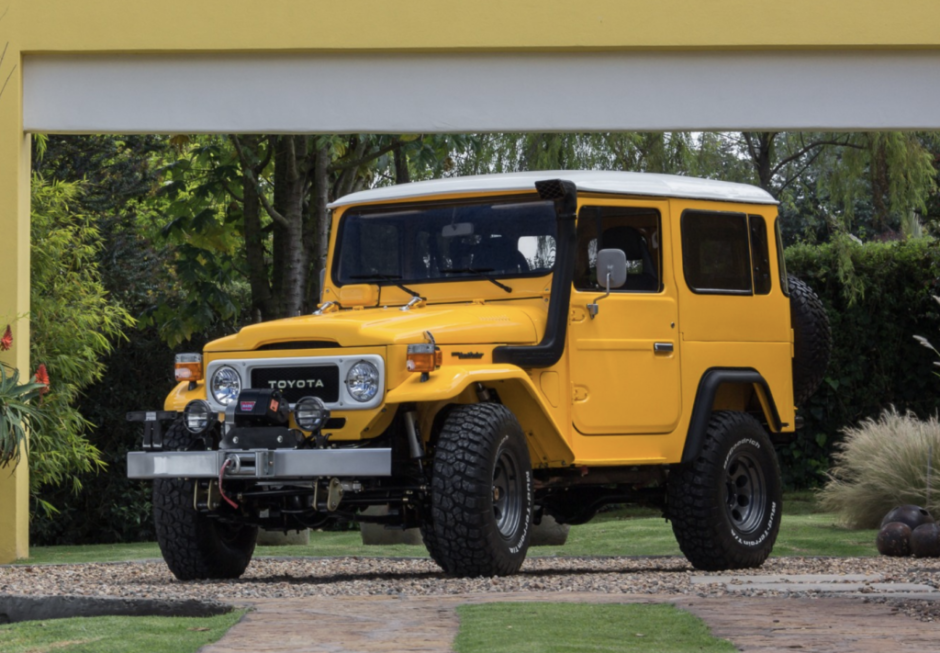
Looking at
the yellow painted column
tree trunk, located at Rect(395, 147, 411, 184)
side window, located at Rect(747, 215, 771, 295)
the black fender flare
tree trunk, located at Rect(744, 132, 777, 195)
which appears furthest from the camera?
tree trunk, located at Rect(744, 132, 777, 195)

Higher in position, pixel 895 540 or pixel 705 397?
pixel 705 397

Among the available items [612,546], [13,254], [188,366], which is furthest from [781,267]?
[13,254]

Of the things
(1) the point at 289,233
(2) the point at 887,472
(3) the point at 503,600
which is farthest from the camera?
(1) the point at 289,233

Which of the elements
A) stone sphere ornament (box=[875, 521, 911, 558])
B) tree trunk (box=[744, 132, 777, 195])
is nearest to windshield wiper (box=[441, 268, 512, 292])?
stone sphere ornament (box=[875, 521, 911, 558])

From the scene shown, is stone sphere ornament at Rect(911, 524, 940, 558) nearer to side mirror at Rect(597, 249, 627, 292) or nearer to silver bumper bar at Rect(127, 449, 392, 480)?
side mirror at Rect(597, 249, 627, 292)

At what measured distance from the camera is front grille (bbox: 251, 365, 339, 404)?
306 inches

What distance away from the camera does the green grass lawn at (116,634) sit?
507 centimetres

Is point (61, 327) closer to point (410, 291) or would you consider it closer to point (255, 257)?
point (255, 257)

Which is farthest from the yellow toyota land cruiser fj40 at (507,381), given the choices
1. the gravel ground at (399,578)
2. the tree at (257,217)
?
the tree at (257,217)

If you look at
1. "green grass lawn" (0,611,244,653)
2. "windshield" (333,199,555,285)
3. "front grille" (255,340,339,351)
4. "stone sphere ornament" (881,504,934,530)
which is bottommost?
"green grass lawn" (0,611,244,653)

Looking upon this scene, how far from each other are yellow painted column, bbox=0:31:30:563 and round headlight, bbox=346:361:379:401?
12.5 feet

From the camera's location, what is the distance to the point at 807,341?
984 centimetres

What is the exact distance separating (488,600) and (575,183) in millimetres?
2936

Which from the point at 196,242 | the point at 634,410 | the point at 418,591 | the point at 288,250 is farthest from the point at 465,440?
the point at 196,242
